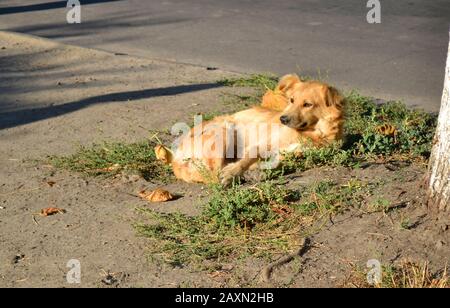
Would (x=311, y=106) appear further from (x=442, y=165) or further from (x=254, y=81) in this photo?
(x=254, y=81)

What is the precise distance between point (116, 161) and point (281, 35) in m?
6.10

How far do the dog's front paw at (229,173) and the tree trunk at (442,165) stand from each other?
1729 mm

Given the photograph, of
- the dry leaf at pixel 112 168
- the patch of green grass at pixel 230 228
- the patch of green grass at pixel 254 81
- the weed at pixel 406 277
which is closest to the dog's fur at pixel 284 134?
the dry leaf at pixel 112 168

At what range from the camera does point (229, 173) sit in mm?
6648

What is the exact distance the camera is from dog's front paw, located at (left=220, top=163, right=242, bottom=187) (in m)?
6.58

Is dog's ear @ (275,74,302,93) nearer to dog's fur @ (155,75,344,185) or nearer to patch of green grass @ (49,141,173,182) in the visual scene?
dog's fur @ (155,75,344,185)

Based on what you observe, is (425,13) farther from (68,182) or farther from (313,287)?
(313,287)

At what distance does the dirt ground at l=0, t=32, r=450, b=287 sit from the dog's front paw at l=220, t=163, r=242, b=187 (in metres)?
0.19

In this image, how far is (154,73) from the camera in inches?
422

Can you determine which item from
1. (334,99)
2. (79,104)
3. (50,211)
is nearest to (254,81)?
(79,104)

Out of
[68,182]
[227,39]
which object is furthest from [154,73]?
[68,182]

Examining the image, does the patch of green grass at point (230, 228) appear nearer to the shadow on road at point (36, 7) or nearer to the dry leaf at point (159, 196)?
the dry leaf at point (159, 196)

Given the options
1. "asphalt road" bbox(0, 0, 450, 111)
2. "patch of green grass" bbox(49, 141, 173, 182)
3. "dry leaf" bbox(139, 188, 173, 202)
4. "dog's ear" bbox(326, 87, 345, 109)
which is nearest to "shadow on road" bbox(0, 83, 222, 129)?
"asphalt road" bbox(0, 0, 450, 111)

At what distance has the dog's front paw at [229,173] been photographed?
21.6 feet
